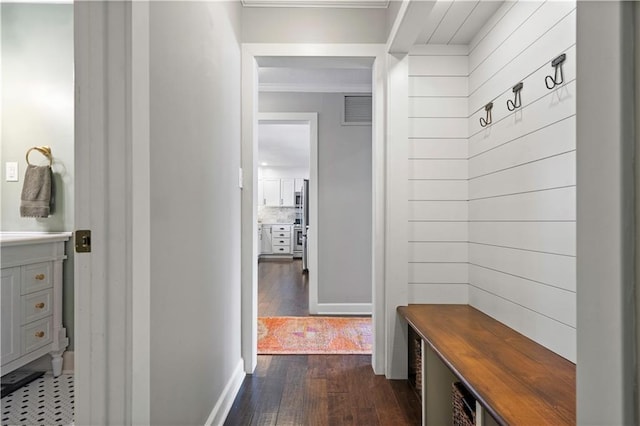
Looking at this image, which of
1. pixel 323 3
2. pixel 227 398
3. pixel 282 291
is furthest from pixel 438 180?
pixel 282 291

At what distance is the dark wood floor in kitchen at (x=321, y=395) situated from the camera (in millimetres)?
1745

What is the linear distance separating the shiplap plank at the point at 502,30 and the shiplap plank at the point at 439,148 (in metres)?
0.48

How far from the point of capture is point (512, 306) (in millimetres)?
1754

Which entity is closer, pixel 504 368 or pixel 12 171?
pixel 504 368

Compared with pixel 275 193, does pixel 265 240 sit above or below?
below

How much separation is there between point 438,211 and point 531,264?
0.74 meters

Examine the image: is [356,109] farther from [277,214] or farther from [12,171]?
[277,214]

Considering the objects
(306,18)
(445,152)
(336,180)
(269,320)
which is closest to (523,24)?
(445,152)

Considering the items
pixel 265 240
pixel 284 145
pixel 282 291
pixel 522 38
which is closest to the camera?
pixel 522 38

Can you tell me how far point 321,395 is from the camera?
1.97 m

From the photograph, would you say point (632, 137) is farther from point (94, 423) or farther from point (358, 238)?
point (358, 238)

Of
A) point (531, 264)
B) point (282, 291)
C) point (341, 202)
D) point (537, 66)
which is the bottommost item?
point (282, 291)

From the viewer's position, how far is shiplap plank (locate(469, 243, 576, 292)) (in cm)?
137

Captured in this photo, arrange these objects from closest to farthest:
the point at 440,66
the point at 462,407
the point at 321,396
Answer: the point at 462,407 < the point at 321,396 < the point at 440,66
